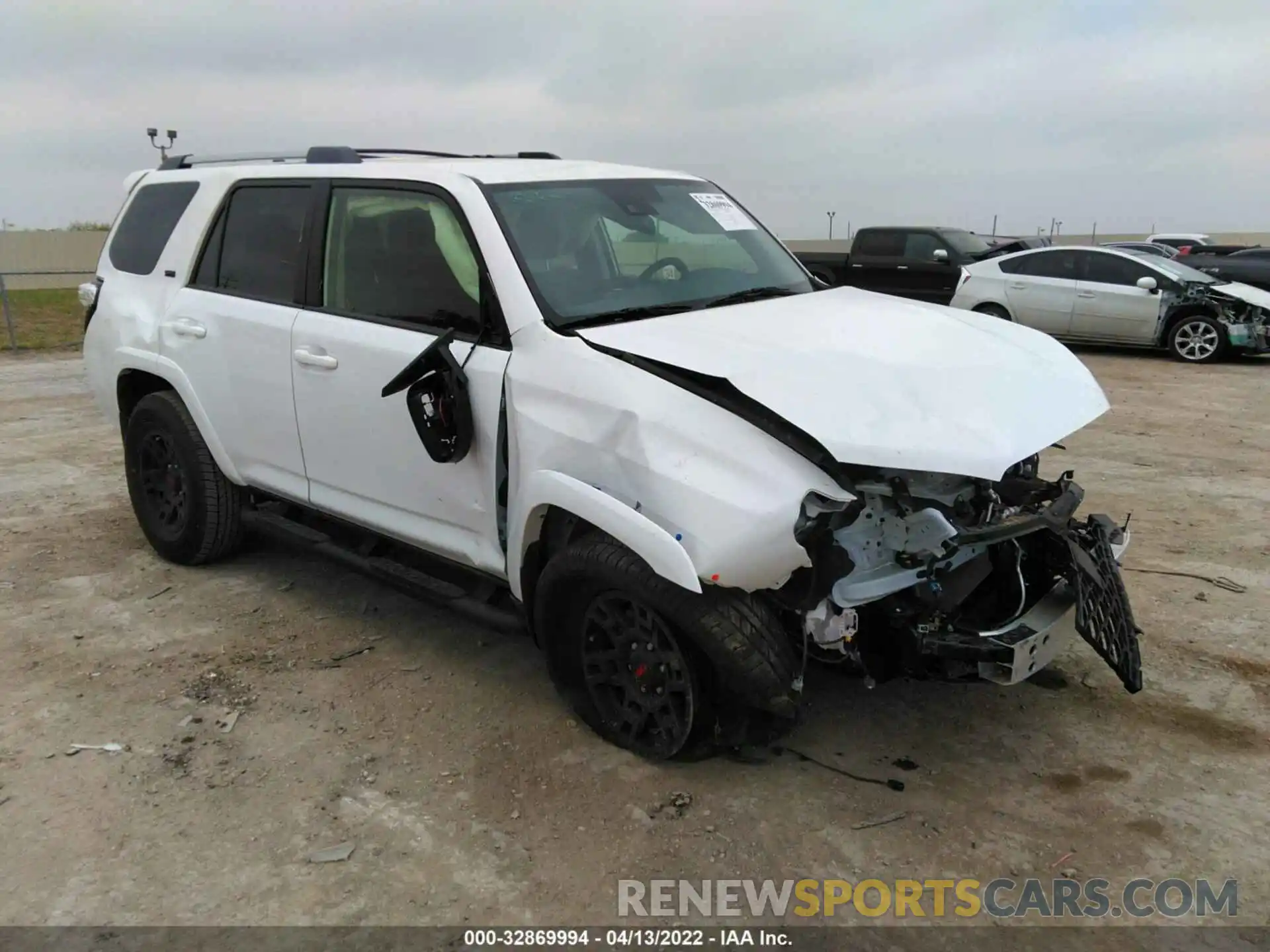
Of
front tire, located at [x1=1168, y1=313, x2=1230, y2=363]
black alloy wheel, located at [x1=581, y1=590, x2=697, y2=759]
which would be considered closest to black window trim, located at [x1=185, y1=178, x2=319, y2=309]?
black alloy wheel, located at [x1=581, y1=590, x2=697, y2=759]

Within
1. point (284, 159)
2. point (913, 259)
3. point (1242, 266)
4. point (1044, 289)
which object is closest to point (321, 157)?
point (284, 159)

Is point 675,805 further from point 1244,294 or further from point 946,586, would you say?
point 1244,294

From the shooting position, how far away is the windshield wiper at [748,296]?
12.4 feet

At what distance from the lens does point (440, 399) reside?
135 inches

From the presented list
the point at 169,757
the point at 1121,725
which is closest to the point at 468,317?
the point at 169,757

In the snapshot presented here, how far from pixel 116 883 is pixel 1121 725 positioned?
10.9 ft

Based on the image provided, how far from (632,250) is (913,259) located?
1353 cm

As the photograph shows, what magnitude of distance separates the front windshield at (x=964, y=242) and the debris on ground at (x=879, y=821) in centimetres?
1449

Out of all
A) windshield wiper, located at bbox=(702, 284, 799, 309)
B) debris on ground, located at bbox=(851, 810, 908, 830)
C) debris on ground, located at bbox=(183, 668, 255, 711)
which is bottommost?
debris on ground, located at bbox=(183, 668, 255, 711)

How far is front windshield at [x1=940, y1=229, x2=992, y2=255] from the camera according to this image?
53.0ft

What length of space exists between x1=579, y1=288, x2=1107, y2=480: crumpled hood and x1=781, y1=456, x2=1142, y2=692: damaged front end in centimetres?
20

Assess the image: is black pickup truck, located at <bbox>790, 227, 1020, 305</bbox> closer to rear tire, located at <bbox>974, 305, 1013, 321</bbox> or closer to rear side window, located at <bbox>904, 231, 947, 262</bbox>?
rear side window, located at <bbox>904, 231, 947, 262</bbox>

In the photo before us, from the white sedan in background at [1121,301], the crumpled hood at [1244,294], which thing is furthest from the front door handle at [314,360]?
the crumpled hood at [1244,294]

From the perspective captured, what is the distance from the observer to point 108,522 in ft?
19.4
